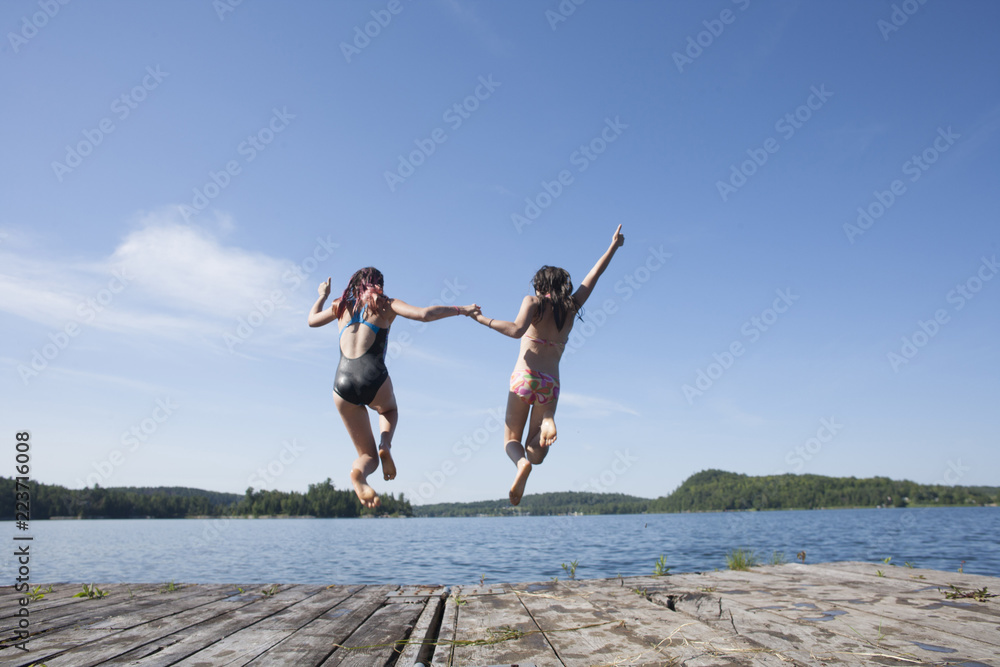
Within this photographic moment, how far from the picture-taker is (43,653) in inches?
170

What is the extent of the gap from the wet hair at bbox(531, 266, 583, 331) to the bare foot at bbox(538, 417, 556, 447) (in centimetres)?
125

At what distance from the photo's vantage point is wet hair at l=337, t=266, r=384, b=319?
6211 mm

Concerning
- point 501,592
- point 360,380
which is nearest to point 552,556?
point 501,592

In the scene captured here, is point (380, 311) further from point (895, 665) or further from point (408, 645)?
point (895, 665)

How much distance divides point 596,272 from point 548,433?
2237 mm

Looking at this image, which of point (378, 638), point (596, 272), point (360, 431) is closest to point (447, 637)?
point (378, 638)

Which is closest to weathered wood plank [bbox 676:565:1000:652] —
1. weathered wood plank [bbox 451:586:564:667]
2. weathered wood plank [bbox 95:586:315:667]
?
weathered wood plank [bbox 451:586:564:667]

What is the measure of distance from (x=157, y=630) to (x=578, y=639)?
3.76 meters

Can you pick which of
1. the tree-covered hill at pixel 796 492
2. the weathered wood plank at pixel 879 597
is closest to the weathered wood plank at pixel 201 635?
the weathered wood plank at pixel 879 597

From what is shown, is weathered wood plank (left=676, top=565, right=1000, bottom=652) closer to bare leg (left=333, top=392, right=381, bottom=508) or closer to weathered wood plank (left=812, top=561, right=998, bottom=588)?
weathered wood plank (left=812, top=561, right=998, bottom=588)

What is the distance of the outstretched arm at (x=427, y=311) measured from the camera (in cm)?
560

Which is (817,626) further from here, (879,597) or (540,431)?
(540,431)

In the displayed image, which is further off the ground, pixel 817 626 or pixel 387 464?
pixel 387 464

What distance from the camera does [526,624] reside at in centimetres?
504
